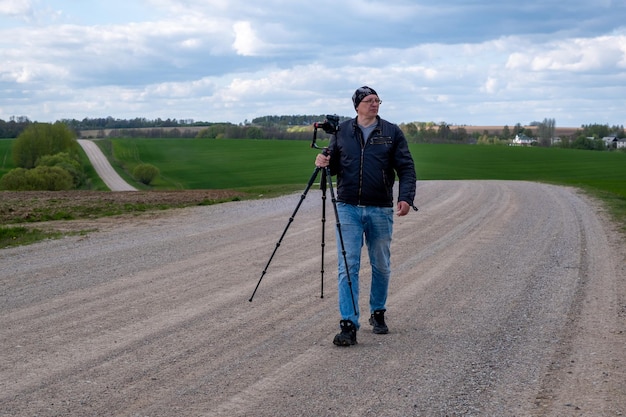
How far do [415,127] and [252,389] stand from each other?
397 feet

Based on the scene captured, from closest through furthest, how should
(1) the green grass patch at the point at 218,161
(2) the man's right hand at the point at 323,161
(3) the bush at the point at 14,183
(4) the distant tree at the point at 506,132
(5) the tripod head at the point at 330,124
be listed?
1. (2) the man's right hand at the point at 323,161
2. (5) the tripod head at the point at 330,124
3. (3) the bush at the point at 14,183
4. (1) the green grass patch at the point at 218,161
5. (4) the distant tree at the point at 506,132

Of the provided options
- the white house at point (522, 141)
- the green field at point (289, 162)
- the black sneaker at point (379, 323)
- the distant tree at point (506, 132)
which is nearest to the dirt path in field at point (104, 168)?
the green field at point (289, 162)

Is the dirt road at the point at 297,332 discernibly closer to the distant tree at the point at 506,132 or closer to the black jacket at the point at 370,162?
the black jacket at the point at 370,162

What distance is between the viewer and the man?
23.2ft

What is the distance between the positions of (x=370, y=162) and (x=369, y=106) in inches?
19.6

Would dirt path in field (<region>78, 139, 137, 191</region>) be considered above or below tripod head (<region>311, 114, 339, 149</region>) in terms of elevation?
below

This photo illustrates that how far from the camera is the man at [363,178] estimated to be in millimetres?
7066

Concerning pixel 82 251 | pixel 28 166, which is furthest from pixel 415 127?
pixel 82 251

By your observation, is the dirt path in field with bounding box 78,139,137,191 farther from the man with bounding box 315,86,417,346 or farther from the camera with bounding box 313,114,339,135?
the man with bounding box 315,86,417,346

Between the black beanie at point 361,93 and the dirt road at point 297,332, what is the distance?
2.16 metres

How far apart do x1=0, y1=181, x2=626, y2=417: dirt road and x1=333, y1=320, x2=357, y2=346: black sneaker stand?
8 centimetres

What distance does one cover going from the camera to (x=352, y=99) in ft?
23.6

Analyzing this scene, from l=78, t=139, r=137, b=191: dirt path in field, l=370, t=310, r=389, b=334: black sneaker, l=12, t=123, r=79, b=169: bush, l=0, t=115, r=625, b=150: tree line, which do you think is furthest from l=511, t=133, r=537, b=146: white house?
l=370, t=310, r=389, b=334: black sneaker

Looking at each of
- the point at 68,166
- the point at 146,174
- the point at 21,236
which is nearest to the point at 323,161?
the point at 21,236
